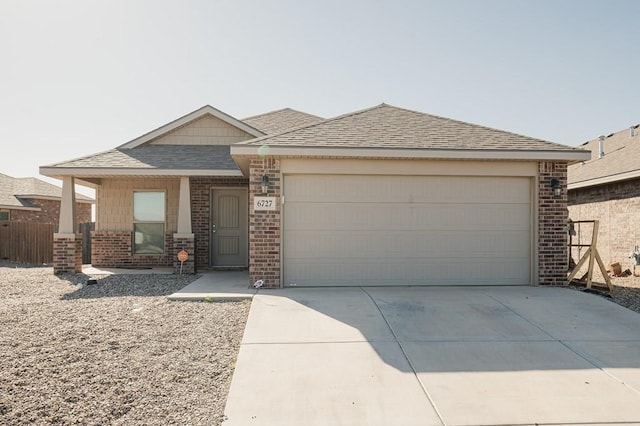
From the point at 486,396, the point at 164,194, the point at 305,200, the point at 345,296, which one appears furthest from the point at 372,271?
the point at 164,194

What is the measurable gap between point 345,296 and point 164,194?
6.92 metres

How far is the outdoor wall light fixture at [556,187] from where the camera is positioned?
26.6 feet

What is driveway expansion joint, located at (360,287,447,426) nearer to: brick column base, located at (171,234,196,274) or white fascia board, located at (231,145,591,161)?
white fascia board, located at (231,145,591,161)

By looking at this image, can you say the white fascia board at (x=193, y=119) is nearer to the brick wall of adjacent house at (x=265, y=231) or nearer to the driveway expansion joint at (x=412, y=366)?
the brick wall of adjacent house at (x=265, y=231)

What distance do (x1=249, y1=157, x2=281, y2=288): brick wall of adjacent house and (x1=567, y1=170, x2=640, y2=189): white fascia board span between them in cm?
910

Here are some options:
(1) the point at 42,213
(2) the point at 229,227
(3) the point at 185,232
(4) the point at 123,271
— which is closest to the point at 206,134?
(2) the point at 229,227

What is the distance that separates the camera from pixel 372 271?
8086mm

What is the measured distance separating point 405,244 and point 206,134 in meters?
7.18

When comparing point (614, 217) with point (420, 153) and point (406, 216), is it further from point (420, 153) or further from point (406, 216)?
point (420, 153)

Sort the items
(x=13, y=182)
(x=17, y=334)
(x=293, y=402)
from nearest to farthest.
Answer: (x=293, y=402)
(x=17, y=334)
(x=13, y=182)

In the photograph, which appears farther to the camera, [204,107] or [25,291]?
[204,107]

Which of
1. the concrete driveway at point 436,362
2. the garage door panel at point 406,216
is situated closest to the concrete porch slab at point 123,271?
the garage door panel at point 406,216

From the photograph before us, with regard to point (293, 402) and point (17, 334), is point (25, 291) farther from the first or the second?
point (293, 402)

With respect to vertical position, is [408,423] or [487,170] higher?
[487,170]
